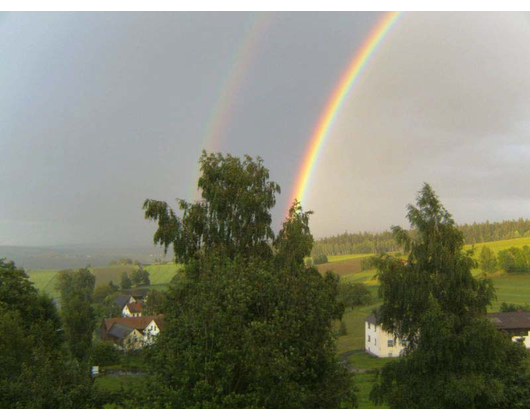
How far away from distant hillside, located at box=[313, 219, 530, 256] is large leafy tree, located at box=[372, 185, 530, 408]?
12410cm

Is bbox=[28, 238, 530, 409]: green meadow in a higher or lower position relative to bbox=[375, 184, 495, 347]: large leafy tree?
lower

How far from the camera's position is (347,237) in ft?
528

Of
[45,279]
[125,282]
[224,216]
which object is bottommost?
[125,282]

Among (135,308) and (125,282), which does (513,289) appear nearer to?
(135,308)

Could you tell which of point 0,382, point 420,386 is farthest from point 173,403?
point 420,386

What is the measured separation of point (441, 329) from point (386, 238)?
457ft

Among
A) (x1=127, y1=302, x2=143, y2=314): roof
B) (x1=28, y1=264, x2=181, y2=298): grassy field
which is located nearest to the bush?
(x1=127, y1=302, x2=143, y2=314): roof

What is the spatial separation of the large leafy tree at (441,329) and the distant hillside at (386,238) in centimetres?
12410

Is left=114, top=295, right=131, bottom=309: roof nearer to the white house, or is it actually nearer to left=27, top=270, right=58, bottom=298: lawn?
left=27, top=270, right=58, bottom=298: lawn

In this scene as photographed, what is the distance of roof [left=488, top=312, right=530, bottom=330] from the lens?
150 feet

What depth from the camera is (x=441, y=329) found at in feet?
42.1

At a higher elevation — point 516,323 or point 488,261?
point 488,261

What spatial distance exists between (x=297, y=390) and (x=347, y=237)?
507 feet

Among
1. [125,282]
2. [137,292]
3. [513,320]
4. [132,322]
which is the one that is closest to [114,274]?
[125,282]
